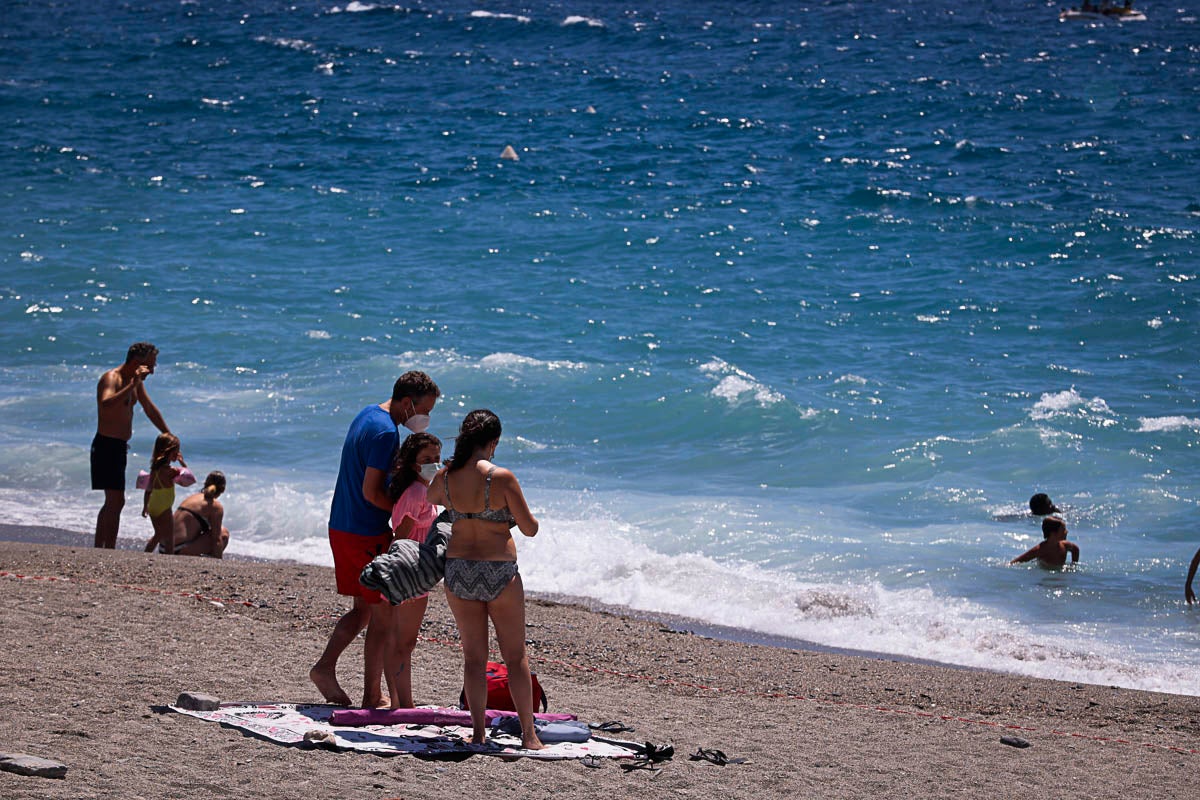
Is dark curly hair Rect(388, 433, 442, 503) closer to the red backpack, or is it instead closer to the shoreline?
the red backpack

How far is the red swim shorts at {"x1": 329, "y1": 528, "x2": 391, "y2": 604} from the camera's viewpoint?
582cm

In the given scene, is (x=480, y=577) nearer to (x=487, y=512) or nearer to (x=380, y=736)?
(x=487, y=512)

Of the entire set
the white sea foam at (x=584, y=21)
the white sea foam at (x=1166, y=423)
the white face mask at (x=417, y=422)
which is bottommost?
the white face mask at (x=417, y=422)

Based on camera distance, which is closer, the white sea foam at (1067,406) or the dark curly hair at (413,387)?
the dark curly hair at (413,387)

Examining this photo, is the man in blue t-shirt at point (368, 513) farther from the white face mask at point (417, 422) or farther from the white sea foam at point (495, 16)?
the white sea foam at point (495, 16)

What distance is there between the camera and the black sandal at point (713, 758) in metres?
5.85

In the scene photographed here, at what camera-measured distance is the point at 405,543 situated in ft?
18.2

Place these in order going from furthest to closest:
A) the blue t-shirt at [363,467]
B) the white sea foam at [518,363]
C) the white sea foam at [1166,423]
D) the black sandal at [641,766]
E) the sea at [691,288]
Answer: the white sea foam at [518,363]
the white sea foam at [1166,423]
the sea at [691,288]
the blue t-shirt at [363,467]
the black sandal at [641,766]

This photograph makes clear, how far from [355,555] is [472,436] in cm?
86

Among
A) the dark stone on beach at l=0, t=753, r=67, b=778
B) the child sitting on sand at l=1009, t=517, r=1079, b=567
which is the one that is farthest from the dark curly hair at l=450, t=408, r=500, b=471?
the child sitting on sand at l=1009, t=517, r=1079, b=567

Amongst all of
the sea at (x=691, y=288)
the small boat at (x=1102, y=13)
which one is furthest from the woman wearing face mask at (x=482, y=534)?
the small boat at (x=1102, y=13)

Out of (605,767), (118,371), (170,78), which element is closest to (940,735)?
(605,767)

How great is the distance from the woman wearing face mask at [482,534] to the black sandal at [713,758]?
3.11ft

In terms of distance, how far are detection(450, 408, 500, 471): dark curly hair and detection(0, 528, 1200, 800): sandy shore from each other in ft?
4.07
